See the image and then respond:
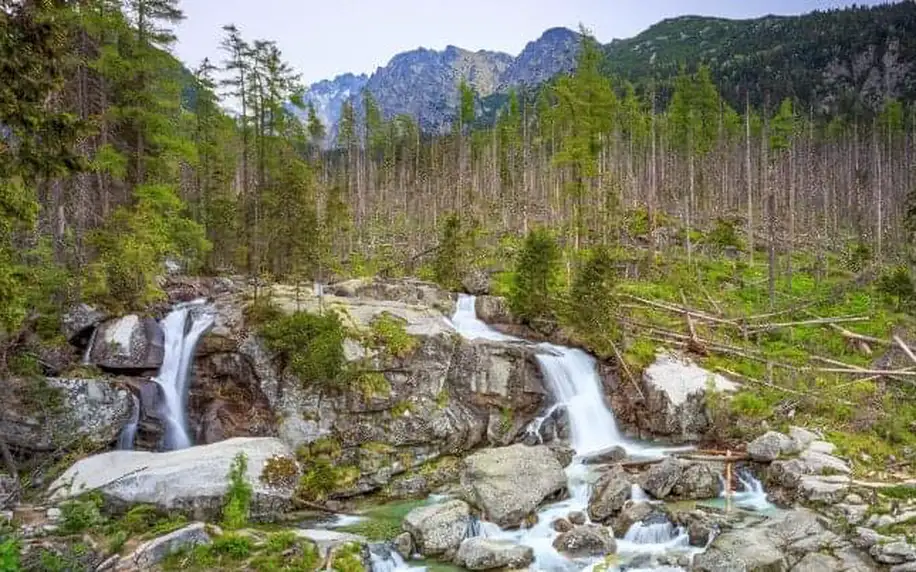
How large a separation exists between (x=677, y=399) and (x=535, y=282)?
7828mm

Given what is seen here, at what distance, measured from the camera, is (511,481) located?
54.6ft

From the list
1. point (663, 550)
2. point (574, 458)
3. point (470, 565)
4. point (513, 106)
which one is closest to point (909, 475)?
point (663, 550)

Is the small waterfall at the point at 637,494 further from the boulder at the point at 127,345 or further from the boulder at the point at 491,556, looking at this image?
the boulder at the point at 127,345

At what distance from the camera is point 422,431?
2088 centimetres

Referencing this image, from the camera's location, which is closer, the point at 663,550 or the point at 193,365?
the point at 663,550

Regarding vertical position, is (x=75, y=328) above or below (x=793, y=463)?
above

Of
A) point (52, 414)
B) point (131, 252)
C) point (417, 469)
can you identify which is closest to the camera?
point (52, 414)

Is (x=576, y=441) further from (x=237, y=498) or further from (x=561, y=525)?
(x=237, y=498)

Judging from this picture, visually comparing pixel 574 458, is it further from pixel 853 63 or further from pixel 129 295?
pixel 853 63

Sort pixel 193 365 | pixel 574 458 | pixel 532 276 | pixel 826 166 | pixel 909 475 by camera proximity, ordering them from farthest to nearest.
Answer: pixel 826 166 → pixel 532 276 → pixel 193 365 → pixel 574 458 → pixel 909 475

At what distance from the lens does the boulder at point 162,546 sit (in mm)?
12203

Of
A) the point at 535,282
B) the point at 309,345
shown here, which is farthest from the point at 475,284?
the point at 309,345

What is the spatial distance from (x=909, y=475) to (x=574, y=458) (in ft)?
29.9

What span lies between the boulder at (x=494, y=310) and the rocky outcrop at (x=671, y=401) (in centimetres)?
646
